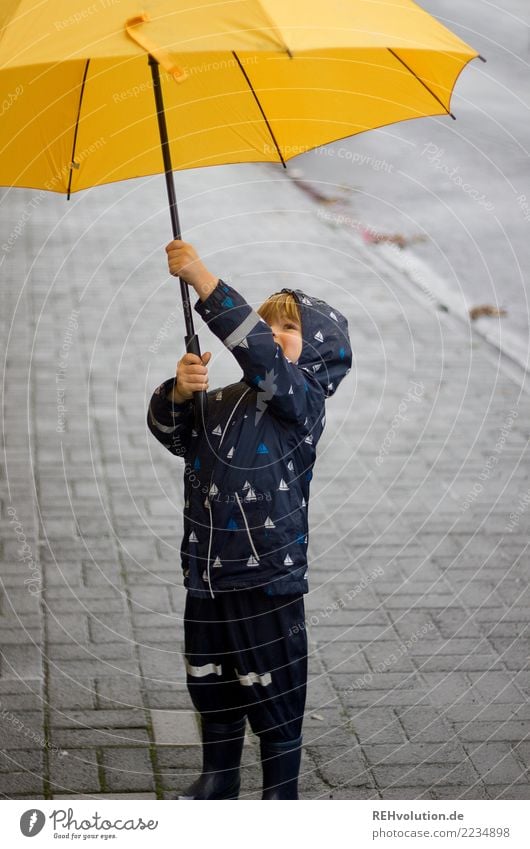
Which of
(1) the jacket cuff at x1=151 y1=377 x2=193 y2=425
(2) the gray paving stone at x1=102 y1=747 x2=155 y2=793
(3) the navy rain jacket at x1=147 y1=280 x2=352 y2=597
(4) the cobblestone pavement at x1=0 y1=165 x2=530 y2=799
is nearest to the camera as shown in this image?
(3) the navy rain jacket at x1=147 y1=280 x2=352 y2=597

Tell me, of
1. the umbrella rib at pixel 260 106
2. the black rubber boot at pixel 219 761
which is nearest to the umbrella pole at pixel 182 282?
the umbrella rib at pixel 260 106

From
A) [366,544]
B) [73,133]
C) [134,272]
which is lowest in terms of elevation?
[134,272]

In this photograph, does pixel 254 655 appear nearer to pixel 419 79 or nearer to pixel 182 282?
pixel 182 282

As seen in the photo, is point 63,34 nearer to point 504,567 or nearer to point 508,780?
point 508,780

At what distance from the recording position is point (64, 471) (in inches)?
199

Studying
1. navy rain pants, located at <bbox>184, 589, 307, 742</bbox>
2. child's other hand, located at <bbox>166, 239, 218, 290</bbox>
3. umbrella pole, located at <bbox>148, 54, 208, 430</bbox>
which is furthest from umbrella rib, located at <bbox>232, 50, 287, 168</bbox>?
navy rain pants, located at <bbox>184, 589, 307, 742</bbox>

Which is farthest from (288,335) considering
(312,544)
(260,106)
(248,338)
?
(312,544)

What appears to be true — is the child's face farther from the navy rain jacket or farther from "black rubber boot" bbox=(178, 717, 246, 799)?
"black rubber boot" bbox=(178, 717, 246, 799)

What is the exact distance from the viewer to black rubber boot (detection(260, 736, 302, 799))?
2.78 m

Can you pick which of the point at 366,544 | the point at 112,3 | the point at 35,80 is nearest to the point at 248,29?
the point at 112,3

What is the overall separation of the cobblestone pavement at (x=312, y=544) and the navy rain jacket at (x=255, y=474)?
70 cm

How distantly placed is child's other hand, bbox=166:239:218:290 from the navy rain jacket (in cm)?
4

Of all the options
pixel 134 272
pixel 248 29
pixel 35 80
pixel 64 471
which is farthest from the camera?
pixel 134 272
